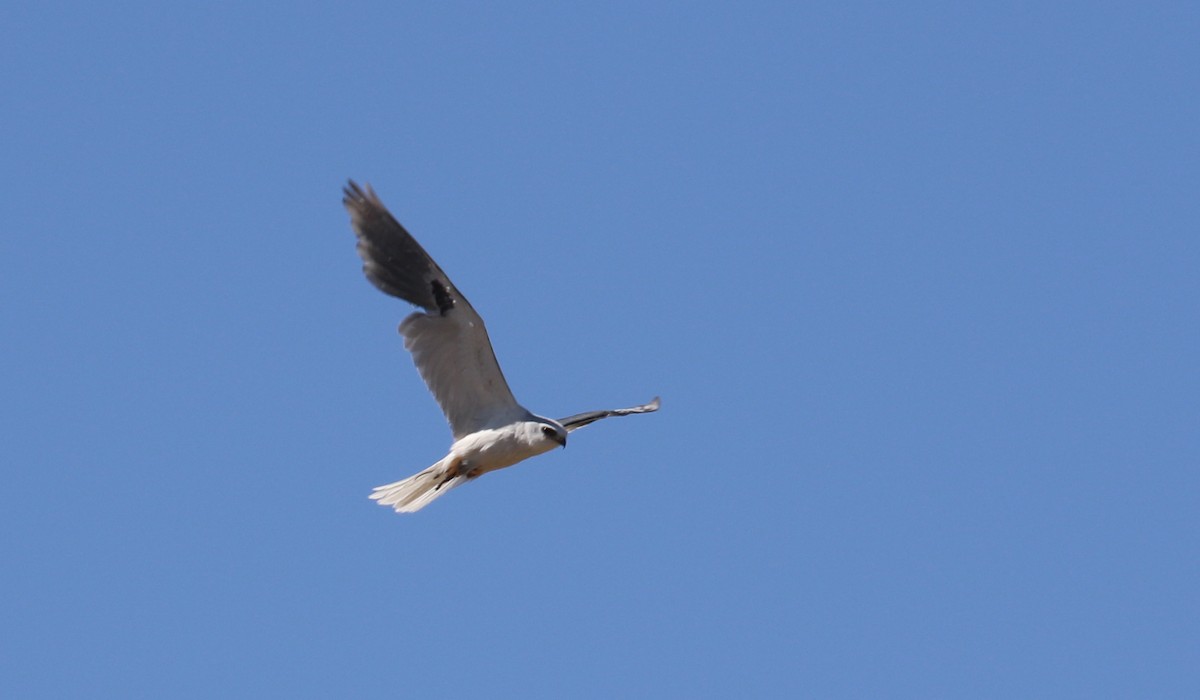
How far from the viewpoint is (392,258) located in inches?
591

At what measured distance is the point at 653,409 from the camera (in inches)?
680

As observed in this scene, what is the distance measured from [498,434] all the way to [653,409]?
2779 mm

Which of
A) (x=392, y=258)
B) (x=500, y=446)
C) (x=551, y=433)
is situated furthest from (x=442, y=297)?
(x=551, y=433)

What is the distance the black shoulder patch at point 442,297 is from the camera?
14.9 meters

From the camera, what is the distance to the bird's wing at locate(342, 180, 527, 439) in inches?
587

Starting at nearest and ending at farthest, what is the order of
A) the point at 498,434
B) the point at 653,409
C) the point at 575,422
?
the point at 498,434, the point at 575,422, the point at 653,409

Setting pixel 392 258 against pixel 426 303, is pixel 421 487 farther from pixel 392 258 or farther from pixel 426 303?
pixel 392 258

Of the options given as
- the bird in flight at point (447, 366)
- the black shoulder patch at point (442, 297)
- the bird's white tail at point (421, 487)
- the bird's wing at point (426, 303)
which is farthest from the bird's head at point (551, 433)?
the black shoulder patch at point (442, 297)

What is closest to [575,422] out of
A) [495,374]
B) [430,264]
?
[495,374]

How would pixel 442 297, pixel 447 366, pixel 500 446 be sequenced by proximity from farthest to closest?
1. pixel 447 366
2. pixel 442 297
3. pixel 500 446

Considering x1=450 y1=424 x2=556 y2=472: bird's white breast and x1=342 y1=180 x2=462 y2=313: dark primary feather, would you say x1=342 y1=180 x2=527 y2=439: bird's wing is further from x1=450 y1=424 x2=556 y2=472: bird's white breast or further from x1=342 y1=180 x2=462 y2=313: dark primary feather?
x1=450 y1=424 x2=556 y2=472: bird's white breast

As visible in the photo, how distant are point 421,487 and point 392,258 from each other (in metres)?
1.98

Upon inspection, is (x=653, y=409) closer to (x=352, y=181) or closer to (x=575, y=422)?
(x=575, y=422)

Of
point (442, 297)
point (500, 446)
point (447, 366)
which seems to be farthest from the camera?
point (447, 366)
